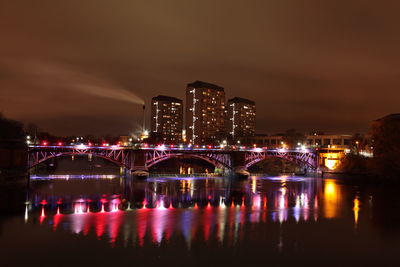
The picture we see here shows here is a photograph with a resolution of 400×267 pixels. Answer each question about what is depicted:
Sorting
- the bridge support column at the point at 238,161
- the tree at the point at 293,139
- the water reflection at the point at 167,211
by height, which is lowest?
the water reflection at the point at 167,211

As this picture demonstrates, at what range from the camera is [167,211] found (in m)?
35.9

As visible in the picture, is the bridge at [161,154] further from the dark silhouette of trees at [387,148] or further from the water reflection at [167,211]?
the dark silhouette of trees at [387,148]

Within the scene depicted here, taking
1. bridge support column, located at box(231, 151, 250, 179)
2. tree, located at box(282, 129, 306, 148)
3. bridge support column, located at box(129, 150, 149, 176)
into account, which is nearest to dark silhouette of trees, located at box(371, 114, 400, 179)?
bridge support column, located at box(231, 151, 250, 179)

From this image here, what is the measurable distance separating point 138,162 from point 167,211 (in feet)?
130

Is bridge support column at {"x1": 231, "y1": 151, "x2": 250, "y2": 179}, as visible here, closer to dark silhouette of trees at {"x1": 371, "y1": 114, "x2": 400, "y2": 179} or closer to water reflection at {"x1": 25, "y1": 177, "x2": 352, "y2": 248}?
dark silhouette of trees at {"x1": 371, "y1": 114, "x2": 400, "y2": 179}

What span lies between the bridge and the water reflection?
44.9ft

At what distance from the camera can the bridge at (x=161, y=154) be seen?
6719cm

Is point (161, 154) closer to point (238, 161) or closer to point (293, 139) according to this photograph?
point (238, 161)

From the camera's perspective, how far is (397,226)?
31375 millimetres

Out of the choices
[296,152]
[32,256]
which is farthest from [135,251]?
[296,152]

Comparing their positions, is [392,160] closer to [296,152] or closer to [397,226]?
[296,152]

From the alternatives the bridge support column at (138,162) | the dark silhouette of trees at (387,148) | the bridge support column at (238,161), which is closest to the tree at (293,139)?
the bridge support column at (238,161)

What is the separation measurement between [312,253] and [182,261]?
26.4 ft

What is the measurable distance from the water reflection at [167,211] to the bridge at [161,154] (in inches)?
539
